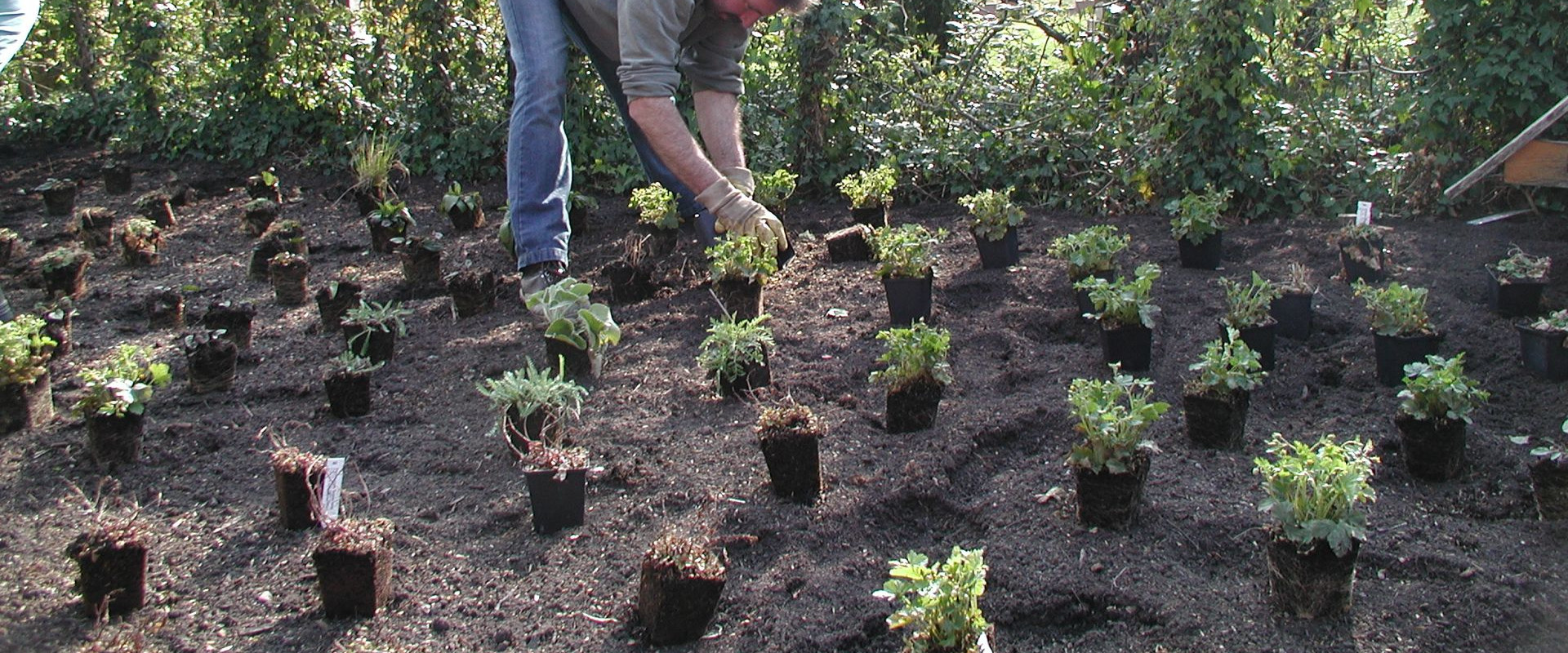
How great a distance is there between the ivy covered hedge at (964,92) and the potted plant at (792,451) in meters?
3.25

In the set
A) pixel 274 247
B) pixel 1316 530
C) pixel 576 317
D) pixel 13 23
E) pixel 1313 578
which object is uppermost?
pixel 13 23

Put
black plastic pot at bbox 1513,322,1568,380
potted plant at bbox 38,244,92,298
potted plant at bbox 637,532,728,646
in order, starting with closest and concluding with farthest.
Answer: potted plant at bbox 637,532,728,646 → black plastic pot at bbox 1513,322,1568,380 → potted plant at bbox 38,244,92,298

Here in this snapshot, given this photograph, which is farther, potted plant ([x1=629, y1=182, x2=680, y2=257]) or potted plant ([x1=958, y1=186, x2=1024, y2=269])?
potted plant ([x1=629, y1=182, x2=680, y2=257])

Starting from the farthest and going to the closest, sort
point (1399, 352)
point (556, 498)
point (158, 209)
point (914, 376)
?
point (158, 209) → point (1399, 352) → point (914, 376) → point (556, 498)

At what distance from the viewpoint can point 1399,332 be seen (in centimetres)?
362

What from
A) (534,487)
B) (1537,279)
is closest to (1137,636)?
(534,487)

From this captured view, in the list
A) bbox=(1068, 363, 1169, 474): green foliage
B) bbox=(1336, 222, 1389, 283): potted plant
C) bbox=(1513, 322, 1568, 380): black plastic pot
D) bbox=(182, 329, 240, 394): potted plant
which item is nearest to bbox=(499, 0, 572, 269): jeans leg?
bbox=(182, 329, 240, 394): potted plant

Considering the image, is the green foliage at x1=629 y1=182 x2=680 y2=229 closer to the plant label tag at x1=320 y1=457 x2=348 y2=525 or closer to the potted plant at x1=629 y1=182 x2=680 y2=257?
the potted plant at x1=629 y1=182 x2=680 y2=257

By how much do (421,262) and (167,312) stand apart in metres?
1.03

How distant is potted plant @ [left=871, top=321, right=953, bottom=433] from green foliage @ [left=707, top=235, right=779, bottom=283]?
973 millimetres

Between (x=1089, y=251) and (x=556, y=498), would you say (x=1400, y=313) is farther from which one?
(x=556, y=498)

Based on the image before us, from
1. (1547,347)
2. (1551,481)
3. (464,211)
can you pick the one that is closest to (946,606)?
(1551,481)

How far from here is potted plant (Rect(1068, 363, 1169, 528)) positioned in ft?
9.19

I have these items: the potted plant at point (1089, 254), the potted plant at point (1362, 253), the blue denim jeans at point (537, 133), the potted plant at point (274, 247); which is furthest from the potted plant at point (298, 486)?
the potted plant at point (1362, 253)
